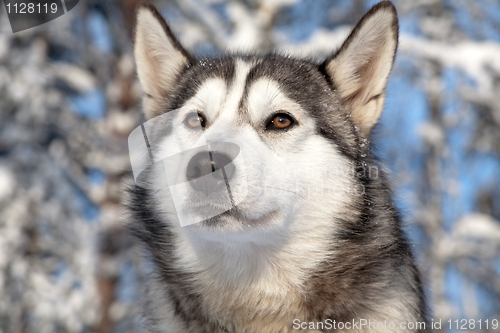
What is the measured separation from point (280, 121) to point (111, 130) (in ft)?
13.8

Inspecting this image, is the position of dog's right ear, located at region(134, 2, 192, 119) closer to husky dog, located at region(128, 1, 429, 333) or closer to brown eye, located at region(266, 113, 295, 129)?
husky dog, located at region(128, 1, 429, 333)

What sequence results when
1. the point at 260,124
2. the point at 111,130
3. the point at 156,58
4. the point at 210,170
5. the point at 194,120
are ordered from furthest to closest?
the point at 111,130, the point at 156,58, the point at 194,120, the point at 260,124, the point at 210,170

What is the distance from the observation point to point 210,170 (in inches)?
68.8

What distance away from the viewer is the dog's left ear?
2.21 meters

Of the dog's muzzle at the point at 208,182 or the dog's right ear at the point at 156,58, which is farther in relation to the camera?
the dog's right ear at the point at 156,58

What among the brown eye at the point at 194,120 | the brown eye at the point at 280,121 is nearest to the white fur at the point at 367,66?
the brown eye at the point at 280,121

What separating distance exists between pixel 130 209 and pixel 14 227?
3.33 meters

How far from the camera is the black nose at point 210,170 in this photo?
175 cm

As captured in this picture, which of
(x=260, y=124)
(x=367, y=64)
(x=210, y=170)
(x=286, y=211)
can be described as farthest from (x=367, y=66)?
(x=210, y=170)

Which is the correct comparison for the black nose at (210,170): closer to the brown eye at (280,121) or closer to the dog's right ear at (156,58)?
the brown eye at (280,121)

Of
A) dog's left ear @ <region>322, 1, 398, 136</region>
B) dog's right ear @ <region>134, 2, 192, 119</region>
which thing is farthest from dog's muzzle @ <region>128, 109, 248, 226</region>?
dog's left ear @ <region>322, 1, 398, 136</region>

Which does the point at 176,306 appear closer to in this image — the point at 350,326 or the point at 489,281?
the point at 350,326

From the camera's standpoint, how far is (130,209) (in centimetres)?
247

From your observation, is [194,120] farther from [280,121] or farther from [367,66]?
[367,66]
